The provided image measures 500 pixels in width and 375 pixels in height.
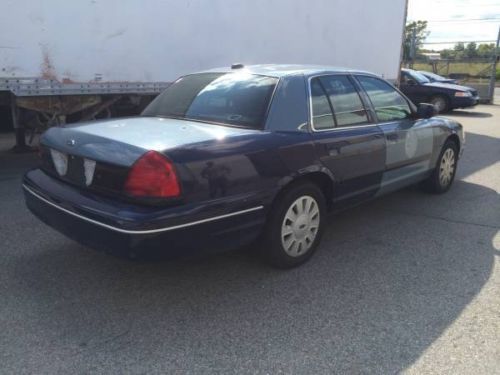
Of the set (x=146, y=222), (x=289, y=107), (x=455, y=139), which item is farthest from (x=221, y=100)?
(x=455, y=139)

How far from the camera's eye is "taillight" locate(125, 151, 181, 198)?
2.79m

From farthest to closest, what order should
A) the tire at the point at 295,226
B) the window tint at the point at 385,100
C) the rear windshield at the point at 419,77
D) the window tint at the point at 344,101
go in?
the rear windshield at the point at 419,77, the window tint at the point at 385,100, the window tint at the point at 344,101, the tire at the point at 295,226

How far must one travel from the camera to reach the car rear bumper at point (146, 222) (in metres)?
2.75

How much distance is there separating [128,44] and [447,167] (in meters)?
4.32

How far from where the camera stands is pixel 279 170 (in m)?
3.35

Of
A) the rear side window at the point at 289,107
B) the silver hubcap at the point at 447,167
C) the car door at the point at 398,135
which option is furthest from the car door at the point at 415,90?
the rear side window at the point at 289,107

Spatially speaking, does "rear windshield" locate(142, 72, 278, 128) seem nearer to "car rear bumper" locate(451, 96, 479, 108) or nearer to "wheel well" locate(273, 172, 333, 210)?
"wheel well" locate(273, 172, 333, 210)

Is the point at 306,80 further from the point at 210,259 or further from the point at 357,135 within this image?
the point at 210,259

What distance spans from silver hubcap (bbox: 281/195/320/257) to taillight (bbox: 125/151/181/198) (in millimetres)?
1005

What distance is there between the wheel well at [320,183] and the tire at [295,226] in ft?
0.08

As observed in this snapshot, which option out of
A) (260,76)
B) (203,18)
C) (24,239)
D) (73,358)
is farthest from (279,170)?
(203,18)

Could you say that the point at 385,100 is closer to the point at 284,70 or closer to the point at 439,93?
the point at 284,70

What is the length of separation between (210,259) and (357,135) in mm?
1608

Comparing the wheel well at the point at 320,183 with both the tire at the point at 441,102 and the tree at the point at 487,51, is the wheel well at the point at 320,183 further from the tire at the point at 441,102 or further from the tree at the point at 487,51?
the tree at the point at 487,51
